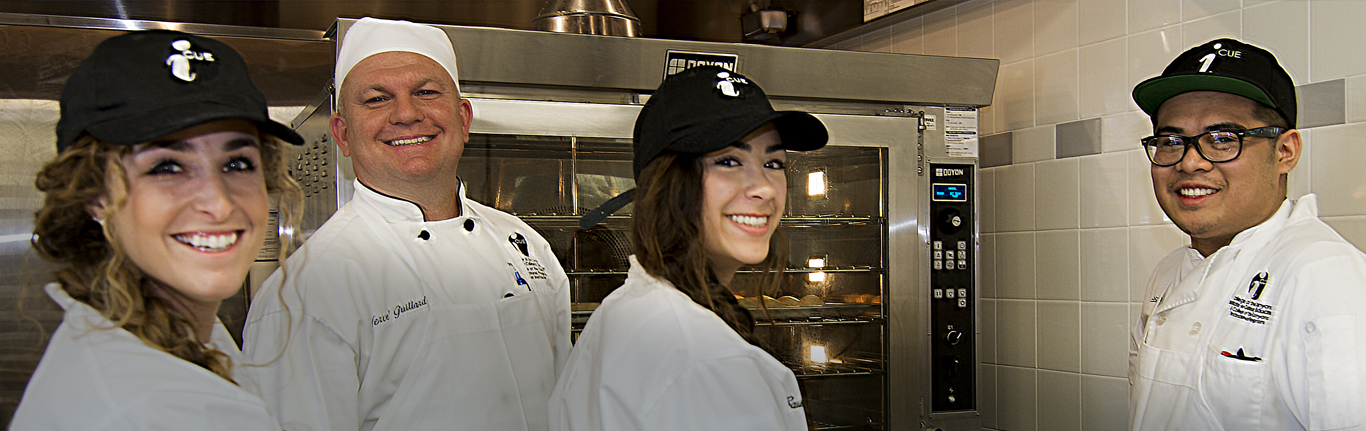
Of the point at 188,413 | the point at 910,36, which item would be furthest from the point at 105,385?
the point at 910,36

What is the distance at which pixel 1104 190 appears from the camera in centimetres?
281

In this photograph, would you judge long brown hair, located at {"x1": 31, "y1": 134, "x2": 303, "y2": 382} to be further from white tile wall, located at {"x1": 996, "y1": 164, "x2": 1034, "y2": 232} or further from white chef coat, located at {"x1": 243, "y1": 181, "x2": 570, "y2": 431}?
white tile wall, located at {"x1": 996, "y1": 164, "x2": 1034, "y2": 232}

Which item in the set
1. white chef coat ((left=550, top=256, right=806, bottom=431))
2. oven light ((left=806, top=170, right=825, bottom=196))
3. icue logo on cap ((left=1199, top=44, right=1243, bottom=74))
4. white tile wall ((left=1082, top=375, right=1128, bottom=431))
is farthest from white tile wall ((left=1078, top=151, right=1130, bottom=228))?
white chef coat ((left=550, top=256, right=806, bottom=431))

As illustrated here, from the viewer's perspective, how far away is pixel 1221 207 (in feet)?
5.84

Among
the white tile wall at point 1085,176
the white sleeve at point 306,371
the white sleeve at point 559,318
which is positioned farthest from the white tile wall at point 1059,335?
the white sleeve at point 306,371

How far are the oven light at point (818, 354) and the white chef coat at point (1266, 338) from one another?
1122 mm

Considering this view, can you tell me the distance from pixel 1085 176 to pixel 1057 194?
0.12 m

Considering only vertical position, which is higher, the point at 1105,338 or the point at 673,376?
the point at 673,376

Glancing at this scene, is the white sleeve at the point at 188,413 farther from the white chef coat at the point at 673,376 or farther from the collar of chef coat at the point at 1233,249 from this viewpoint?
the collar of chef coat at the point at 1233,249

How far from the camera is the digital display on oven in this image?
292 cm

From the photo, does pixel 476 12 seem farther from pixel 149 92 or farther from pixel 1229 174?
pixel 149 92

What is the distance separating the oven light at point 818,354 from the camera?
291 cm

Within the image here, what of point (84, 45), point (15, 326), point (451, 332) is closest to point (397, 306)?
point (451, 332)

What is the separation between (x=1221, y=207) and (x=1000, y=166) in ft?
4.56
